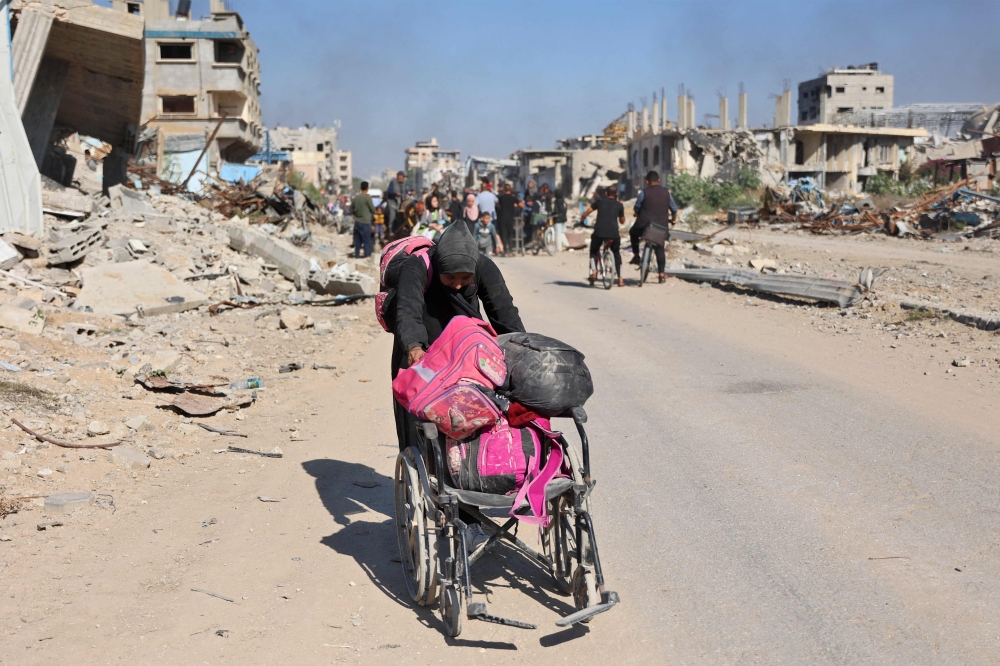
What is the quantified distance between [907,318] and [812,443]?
5.47 m

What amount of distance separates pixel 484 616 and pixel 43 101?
1684 cm

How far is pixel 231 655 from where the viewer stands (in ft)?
11.4

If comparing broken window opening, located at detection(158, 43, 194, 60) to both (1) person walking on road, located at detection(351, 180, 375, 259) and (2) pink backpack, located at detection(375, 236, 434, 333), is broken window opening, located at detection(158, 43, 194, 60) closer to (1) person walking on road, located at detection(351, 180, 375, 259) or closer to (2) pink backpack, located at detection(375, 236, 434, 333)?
(1) person walking on road, located at detection(351, 180, 375, 259)

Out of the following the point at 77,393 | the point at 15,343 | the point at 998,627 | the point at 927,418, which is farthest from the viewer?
the point at 15,343

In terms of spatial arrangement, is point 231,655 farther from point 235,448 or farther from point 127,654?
point 235,448

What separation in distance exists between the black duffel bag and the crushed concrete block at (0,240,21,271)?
1072cm

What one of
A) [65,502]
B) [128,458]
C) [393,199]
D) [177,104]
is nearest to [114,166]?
[393,199]

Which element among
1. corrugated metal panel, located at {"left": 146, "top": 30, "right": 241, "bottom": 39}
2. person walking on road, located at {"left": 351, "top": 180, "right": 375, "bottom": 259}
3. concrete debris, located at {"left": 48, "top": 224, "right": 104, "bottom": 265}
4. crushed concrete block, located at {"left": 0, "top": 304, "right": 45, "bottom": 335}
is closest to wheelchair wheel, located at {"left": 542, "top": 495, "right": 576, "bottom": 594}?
crushed concrete block, located at {"left": 0, "top": 304, "right": 45, "bottom": 335}

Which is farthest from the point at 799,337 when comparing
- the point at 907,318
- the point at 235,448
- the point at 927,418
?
the point at 235,448

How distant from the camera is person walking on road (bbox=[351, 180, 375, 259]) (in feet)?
68.1

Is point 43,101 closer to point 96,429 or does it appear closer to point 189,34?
point 96,429

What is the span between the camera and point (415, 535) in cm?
393

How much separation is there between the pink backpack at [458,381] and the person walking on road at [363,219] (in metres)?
16.8

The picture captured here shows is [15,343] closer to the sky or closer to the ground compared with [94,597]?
closer to the sky
